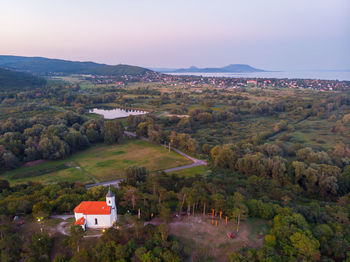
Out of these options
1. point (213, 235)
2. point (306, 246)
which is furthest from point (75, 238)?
point (306, 246)

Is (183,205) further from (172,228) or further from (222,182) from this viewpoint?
(222,182)

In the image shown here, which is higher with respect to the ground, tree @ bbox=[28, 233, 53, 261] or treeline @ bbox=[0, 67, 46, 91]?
treeline @ bbox=[0, 67, 46, 91]

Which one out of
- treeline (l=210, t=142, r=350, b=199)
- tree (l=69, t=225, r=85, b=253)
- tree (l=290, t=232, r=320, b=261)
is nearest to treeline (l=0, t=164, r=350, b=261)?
tree (l=290, t=232, r=320, b=261)

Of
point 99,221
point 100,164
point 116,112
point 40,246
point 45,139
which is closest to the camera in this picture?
point 40,246

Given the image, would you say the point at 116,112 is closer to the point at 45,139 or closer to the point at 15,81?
the point at 45,139

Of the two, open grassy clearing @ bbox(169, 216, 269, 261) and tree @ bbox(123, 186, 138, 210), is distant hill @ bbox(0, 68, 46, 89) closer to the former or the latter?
tree @ bbox(123, 186, 138, 210)
